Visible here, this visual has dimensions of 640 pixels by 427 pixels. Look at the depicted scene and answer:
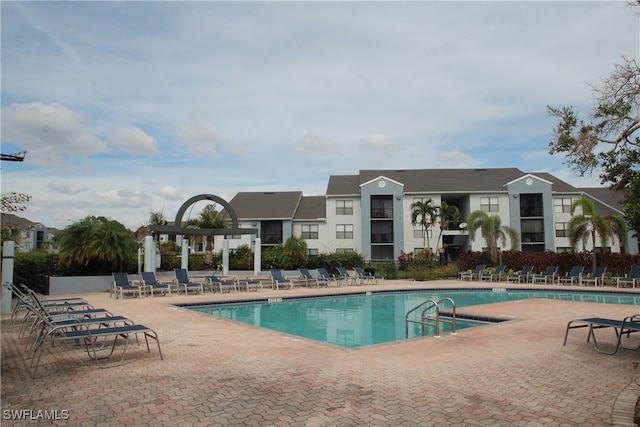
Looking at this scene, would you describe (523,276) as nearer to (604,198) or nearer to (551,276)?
(551,276)

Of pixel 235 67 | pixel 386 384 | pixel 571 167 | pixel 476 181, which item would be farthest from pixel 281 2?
pixel 476 181

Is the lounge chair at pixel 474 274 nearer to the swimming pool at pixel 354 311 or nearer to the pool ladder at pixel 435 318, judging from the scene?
the swimming pool at pixel 354 311

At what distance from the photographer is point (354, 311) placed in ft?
53.0

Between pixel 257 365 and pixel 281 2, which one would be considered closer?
pixel 257 365

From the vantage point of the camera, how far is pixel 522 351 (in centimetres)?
771

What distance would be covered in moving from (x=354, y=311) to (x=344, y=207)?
2443 cm

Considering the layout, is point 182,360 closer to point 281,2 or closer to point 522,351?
point 522,351

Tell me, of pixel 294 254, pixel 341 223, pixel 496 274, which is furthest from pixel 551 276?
pixel 341 223

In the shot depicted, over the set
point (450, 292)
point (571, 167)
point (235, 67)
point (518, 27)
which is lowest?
point (450, 292)

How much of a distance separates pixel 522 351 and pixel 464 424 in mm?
4004

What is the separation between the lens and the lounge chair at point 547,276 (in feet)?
83.4

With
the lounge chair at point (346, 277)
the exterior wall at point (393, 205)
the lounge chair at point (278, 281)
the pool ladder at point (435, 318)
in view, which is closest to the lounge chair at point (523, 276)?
the lounge chair at point (346, 277)

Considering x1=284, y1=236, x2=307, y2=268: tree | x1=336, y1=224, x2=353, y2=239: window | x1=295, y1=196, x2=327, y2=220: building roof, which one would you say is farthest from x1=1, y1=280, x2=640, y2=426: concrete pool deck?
x1=295, y1=196, x2=327, y2=220: building roof

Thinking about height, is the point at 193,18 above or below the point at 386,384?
above
